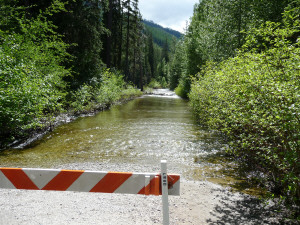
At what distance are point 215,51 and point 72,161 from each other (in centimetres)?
1469

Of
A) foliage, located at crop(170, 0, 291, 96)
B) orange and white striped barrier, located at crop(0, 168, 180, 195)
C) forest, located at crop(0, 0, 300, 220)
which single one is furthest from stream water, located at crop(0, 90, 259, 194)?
foliage, located at crop(170, 0, 291, 96)

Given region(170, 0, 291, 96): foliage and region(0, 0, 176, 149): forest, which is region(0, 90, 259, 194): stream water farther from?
region(170, 0, 291, 96): foliage

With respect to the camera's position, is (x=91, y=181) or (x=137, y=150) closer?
(x=91, y=181)

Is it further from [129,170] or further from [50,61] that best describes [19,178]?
[50,61]

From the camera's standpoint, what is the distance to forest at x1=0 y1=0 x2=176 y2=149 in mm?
8070

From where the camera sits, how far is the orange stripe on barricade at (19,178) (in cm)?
248

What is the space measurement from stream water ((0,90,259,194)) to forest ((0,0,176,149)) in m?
1.28

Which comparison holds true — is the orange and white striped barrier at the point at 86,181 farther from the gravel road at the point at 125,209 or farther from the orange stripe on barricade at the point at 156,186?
the gravel road at the point at 125,209

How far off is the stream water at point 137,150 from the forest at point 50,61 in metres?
1.28

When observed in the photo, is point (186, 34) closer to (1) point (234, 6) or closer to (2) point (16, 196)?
(1) point (234, 6)

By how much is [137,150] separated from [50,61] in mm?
7519

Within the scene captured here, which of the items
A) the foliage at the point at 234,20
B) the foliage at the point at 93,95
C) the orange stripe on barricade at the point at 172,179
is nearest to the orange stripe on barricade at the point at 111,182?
the orange stripe on barricade at the point at 172,179

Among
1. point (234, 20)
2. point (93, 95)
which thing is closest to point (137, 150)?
point (93, 95)

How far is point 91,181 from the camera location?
2461 mm
